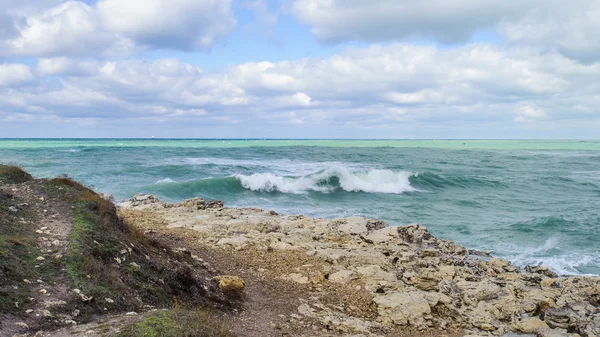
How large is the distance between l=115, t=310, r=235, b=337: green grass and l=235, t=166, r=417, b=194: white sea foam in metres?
22.5

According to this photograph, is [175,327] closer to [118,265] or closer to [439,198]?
[118,265]

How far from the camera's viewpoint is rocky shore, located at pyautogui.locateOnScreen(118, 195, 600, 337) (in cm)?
788

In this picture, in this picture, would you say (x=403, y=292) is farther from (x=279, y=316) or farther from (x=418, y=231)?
(x=418, y=231)

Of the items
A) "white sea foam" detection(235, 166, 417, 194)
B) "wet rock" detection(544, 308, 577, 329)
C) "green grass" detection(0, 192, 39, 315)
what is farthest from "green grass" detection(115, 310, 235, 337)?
"white sea foam" detection(235, 166, 417, 194)

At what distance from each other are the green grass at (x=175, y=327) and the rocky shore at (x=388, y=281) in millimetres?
Result: 2117

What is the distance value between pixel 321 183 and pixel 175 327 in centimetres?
2549

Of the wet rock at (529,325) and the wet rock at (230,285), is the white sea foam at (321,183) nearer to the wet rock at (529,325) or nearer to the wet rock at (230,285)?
the wet rock at (230,285)

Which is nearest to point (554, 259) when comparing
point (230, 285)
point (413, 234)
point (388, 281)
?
point (413, 234)

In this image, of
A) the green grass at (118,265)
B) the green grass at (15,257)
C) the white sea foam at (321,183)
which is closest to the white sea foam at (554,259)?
the green grass at (118,265)

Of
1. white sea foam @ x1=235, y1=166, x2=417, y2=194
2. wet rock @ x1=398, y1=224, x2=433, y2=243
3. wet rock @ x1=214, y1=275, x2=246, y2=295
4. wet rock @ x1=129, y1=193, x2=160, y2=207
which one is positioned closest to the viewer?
wet rock @ x1=214, y1=275, x2=246, y2=295

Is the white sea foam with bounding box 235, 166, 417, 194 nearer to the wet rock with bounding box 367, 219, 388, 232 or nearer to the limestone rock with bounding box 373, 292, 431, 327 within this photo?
the wet rock with bounding box 367, 219, 388, 232

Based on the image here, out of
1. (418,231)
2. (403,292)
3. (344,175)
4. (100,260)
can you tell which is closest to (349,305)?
(403,292)

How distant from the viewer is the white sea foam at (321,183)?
92.8 feet

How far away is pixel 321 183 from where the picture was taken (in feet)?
98.9
